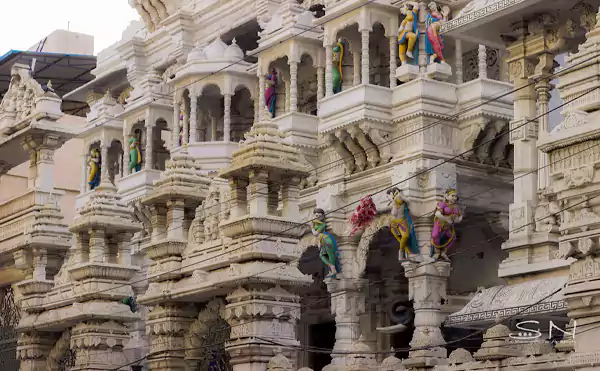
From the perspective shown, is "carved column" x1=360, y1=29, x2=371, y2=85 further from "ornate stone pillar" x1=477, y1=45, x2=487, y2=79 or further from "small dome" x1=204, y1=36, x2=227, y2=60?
"small dome" x1=204, y1=36, x2=227, y2=60

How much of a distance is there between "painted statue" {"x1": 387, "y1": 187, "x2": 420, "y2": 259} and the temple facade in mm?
Answer: 40

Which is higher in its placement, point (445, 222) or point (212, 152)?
point (212, 152)

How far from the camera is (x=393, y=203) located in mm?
23672

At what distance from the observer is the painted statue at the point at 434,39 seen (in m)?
24.6

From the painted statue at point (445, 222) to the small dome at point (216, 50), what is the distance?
28.1ft

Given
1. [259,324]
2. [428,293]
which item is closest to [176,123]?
[428,293]

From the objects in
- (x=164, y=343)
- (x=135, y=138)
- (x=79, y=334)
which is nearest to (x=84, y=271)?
(x=79, y=334)

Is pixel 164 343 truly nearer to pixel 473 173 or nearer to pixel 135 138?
pixel 473 173

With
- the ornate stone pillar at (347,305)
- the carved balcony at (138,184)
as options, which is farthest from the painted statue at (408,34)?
the carved balcony at (138,184)

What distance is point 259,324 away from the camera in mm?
16359

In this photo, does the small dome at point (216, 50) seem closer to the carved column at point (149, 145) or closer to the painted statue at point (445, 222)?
the carved column at point (149, 145)

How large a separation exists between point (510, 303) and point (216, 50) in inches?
523

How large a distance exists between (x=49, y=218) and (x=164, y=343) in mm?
6416

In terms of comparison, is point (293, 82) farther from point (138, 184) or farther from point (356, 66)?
point (138, 184)
